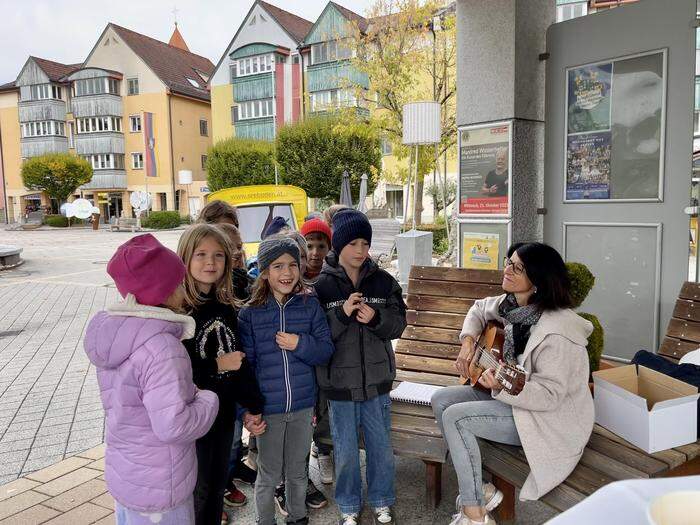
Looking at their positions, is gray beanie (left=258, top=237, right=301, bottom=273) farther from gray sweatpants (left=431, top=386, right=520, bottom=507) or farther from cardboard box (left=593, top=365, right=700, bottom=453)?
cardboard box (left=593, top=365, right=700, bottom=453)

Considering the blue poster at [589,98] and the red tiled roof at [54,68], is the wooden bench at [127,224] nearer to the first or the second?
the red tiled roof at [54,68]

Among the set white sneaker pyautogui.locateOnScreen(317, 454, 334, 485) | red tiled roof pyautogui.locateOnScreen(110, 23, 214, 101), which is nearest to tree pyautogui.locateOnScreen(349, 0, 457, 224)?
white sneaker pyautogui.locateOnScreen(317, 454, 334, 485)

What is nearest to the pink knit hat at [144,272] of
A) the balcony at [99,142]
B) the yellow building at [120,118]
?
the yellow building at [120,118]

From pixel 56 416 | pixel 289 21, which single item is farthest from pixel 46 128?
pixel 56 416

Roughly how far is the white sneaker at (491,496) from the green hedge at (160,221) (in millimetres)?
41506

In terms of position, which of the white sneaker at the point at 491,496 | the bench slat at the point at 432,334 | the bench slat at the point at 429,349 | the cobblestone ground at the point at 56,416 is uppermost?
the bench slat at the point at 432,334

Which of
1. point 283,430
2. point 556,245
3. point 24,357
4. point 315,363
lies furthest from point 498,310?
point 24,357

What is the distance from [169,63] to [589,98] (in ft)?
177

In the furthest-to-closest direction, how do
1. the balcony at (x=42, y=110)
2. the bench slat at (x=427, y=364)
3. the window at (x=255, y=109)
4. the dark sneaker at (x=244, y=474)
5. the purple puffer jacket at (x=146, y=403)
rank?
the balcony at (x=42, y=110) → the window at (x=255, y=109) → the bench slat at (x=427, y=364) → the dark sneaker at (x=244, y=474) → the purple puffer jacket at (x=146, y=403)

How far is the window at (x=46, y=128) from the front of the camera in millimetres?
51188

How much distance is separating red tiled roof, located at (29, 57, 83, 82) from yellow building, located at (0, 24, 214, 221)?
0.09 metres

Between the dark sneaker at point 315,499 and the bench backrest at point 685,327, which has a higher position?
the bench backrest at point 685,327

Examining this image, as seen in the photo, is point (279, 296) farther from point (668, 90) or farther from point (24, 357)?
point (24, 357)

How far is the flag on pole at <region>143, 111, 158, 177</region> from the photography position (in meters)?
45.9
